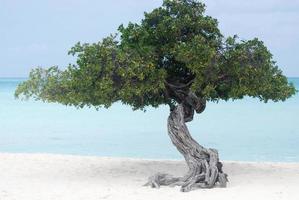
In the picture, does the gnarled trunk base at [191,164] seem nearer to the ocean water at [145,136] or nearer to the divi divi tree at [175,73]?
the divi divi tree at [175,73]

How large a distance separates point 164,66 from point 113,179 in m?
3.34

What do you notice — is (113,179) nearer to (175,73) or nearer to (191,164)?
(191,164)

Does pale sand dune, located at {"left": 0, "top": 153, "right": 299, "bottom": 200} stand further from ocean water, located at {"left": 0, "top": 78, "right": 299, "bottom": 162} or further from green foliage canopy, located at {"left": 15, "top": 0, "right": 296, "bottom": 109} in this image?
ocean water, located at {"left": 0, "top": 78, "right": 299, "bottom": 162}

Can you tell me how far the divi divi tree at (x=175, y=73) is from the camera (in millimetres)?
14867

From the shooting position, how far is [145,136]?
132 ft

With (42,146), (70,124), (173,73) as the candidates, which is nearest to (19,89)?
(173,73)

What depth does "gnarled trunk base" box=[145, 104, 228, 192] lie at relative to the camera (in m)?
15.6

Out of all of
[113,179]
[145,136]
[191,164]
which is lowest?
[113,179]

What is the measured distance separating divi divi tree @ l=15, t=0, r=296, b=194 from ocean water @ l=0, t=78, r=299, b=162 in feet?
45.5

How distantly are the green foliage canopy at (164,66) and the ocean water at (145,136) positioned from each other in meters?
14.3

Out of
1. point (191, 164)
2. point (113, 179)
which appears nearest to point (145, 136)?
point (113, 179)

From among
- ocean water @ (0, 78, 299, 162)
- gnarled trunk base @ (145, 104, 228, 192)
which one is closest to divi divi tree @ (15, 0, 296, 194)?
gnarled trunk base @ (145, 104, 228, 192)

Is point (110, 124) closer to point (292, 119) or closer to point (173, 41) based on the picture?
point (292, 119)

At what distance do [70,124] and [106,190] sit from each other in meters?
34.8
